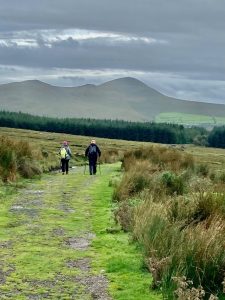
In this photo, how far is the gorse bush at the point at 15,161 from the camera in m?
22.7

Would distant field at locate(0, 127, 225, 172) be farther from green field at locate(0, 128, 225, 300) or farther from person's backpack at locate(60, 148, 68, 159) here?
green field at locate(0, 128, 225, 300)

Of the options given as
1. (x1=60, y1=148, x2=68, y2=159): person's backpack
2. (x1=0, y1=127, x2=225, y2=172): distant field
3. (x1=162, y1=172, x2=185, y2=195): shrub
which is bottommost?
(x1=0, y1=127, x2=225, y2=172): distant field

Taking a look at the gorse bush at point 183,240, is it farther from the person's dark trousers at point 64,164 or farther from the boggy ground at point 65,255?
the person's dark trousers at point 64,164

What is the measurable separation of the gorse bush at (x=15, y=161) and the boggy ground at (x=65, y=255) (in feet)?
18.4

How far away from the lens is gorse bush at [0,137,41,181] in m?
22.7

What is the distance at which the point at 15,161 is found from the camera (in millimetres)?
24109

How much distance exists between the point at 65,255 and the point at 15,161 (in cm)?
1408

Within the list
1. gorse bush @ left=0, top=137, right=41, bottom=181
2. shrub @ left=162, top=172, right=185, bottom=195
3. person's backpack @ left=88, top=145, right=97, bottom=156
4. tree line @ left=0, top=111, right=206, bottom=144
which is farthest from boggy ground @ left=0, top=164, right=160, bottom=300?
tree line @ left=0, top=111, right=206, bottom=144

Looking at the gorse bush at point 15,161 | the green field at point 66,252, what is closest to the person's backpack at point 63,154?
the gorse bush at point 15,161

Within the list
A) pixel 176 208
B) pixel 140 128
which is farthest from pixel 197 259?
pixel 140 128

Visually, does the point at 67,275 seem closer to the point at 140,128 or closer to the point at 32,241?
the point at 32,241

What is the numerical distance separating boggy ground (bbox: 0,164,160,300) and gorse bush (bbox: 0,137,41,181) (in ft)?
18.4

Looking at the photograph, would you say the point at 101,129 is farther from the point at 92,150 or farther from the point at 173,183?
the point at 173,183

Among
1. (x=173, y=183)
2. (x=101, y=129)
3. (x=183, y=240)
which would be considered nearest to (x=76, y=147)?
(x=173, y=183)
